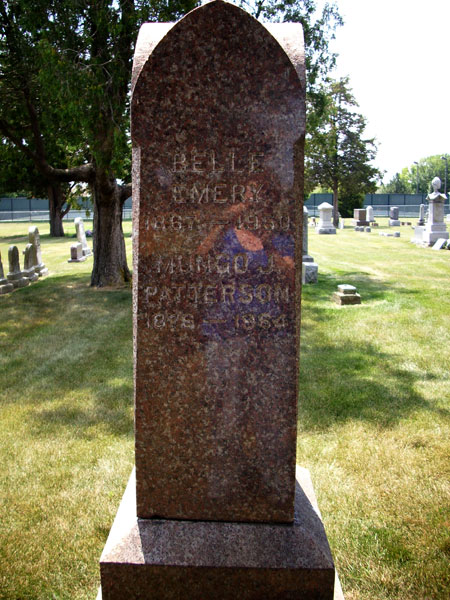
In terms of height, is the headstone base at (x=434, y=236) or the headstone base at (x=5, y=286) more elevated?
the headstone base at (x=434, y=236)

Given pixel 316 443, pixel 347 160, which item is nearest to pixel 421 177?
pixel 347 160

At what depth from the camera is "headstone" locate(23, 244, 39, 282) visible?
14879mm

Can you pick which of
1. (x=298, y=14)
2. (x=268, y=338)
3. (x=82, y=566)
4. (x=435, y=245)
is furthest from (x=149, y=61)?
(x=435, y=245)

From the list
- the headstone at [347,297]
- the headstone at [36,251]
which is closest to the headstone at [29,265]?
the headstone at [36,251]

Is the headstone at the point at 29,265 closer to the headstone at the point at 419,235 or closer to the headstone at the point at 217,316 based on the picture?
the headstone at the point at 217,316

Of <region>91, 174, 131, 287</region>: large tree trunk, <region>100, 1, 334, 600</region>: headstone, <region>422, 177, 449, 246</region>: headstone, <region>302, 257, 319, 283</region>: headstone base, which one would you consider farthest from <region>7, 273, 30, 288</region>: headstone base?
<region>422, 177, 449, 246</region>: headstone

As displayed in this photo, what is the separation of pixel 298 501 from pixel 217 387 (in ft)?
2.81

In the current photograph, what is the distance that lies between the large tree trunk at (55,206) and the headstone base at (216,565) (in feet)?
96.2

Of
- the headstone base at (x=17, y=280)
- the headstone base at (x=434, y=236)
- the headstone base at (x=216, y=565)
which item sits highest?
the headstone base at (x=434, y=236)

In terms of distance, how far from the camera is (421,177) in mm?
102375

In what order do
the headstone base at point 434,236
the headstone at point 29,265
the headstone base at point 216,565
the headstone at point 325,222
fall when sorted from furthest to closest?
the headstone at point 325,222 → the headstone base at point 434,236 → the headstone at point 29,265 → the headstone base at point 216,565

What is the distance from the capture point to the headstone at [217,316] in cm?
237

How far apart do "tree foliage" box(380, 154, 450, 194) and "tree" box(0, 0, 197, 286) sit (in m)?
85.2

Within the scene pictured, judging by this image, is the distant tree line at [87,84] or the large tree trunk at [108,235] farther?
the large tree trunk at [108,235]
